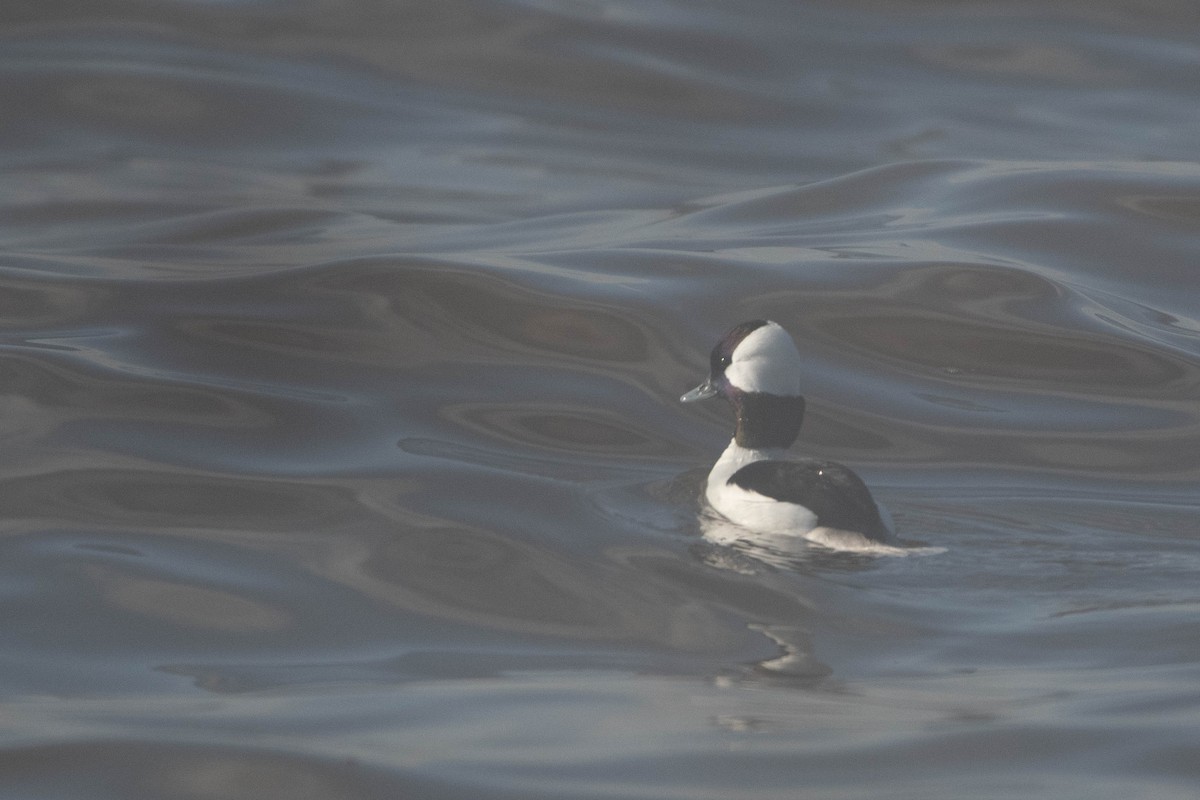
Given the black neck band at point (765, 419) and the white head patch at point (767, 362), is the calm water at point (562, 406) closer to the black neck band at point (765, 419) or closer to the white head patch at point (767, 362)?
the black neck band at point (765, 419)

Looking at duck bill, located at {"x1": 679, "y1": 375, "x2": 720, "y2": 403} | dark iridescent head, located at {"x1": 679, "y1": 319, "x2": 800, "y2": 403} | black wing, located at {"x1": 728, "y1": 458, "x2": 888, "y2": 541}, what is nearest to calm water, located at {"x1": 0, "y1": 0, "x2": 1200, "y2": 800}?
black wing, located at {"x1": 728, "y1": 458, "x2": 888, "y2": 541}

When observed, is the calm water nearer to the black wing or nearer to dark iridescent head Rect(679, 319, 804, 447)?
the black wing

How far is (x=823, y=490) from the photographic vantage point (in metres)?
6.51

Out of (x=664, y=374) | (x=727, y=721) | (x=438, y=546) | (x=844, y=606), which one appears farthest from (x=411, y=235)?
(x=727, y=721)

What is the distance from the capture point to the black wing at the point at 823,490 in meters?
6.37

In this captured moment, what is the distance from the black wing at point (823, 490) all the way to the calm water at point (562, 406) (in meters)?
0.14

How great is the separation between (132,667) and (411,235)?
6.20 metres

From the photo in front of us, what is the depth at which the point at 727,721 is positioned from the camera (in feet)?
16.2

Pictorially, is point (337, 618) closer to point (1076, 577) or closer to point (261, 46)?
point (1076, 577)

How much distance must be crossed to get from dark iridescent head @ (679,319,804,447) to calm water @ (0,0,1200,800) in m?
0.42

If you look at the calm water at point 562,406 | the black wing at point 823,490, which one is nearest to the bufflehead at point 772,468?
the black wing at point 823,490

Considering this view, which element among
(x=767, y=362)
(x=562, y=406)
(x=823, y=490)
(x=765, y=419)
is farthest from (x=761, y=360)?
(x=562, y=406)

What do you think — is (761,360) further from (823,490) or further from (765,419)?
(823,490)

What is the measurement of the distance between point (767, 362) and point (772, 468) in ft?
1.91
